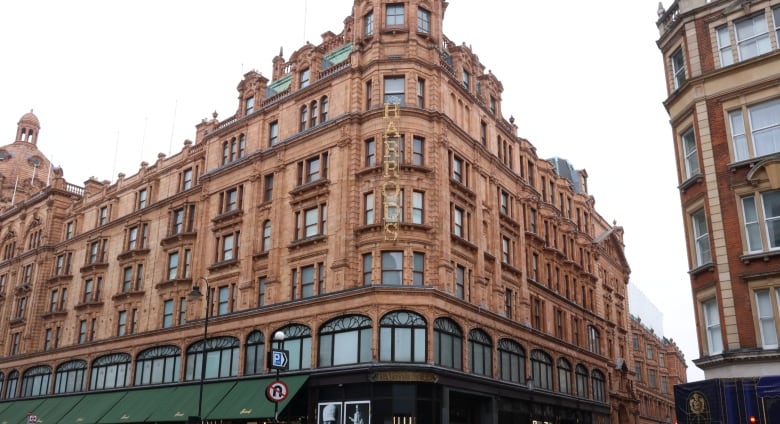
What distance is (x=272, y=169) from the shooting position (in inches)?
1880

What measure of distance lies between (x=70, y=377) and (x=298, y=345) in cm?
2865

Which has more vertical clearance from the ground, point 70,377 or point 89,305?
point 89,305

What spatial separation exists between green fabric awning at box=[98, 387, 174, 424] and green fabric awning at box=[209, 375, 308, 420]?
7.35 m

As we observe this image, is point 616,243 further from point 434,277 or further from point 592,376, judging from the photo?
point 434,277

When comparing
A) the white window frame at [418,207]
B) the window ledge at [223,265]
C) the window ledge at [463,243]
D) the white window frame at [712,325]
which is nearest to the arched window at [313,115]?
the white window frame at [418,207]

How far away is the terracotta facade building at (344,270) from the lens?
38.8m

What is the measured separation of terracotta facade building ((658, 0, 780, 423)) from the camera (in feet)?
84.8

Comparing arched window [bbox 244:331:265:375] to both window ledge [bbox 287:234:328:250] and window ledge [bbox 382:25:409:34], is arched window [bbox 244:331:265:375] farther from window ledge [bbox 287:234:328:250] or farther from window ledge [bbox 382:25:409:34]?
window ledge [bbox 382:25:409:34]

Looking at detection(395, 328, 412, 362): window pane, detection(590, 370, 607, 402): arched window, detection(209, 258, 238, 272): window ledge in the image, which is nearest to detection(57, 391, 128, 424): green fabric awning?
detection(209, 258, 238, 272): window ledge

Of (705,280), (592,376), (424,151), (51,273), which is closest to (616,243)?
(592,376)

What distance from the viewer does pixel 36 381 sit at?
206ft

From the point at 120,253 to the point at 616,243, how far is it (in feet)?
167

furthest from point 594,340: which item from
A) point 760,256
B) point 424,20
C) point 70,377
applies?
point 70,377

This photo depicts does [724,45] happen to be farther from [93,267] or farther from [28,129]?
[28,129]
